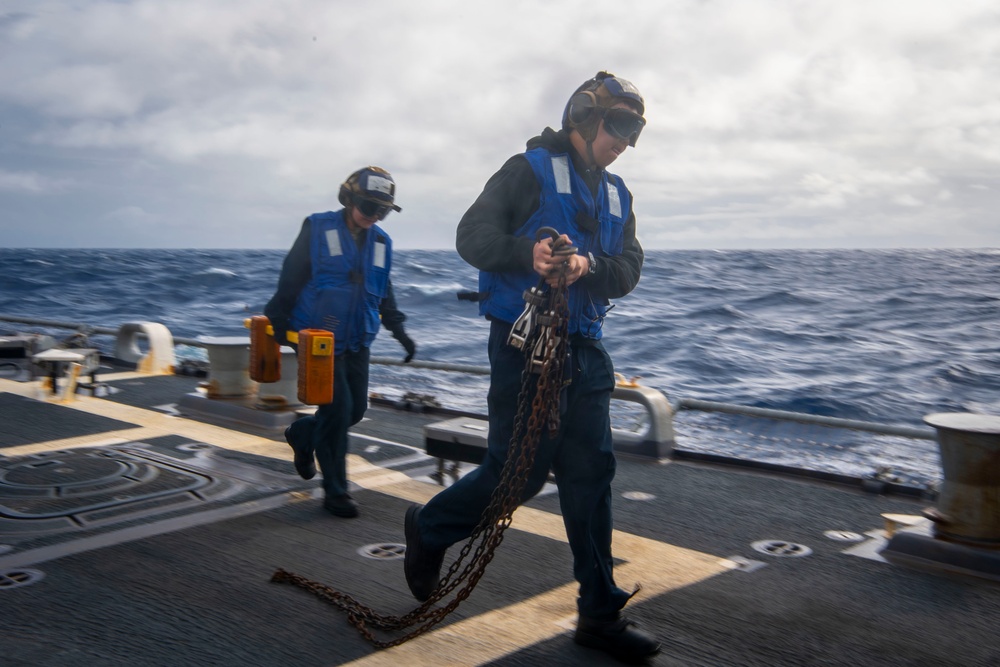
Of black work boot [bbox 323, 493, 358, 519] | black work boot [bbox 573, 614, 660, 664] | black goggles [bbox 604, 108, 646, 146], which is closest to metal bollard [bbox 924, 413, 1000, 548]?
black work boot [bbox 573, 614, 660, 664]

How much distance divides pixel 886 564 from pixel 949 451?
0.65 meters

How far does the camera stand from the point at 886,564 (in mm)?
4738

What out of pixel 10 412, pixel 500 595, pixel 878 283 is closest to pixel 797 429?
pixel 10 412

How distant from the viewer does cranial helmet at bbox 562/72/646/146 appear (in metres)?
3.50

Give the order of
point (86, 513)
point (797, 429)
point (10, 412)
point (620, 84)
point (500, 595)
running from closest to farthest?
point (620, 84)
point (500, 595)
point (86, 513)
point (10, 412)
point (797, 429)

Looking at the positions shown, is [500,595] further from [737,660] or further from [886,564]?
[886,564]

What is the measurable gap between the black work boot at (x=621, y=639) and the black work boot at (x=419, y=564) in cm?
63

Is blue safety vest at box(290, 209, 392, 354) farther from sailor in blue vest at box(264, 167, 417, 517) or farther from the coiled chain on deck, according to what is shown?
the coiled chain on deck

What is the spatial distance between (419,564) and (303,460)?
2.28 m

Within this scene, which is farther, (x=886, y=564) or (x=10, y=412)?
(x=10, y=412)

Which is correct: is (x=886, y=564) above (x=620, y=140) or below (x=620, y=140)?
below

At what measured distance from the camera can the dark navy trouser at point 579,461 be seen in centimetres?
347

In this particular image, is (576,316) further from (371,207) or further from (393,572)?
(371,207)

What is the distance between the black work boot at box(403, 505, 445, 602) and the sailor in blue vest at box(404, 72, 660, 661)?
0.66ft
